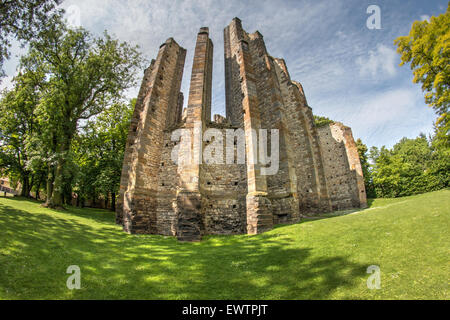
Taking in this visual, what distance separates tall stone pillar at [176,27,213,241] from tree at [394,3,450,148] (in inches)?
520

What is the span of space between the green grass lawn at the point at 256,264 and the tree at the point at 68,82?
9242 millimetres

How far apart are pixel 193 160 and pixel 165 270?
5438mm

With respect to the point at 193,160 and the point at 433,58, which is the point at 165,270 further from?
the point at 433,58

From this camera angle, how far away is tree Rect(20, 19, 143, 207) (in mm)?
13836

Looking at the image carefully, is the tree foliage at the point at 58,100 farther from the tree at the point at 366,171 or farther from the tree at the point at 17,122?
the tree at the point at 366,171

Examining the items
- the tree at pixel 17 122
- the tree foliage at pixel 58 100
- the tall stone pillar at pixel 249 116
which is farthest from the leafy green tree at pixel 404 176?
the tree at pixel 17 122

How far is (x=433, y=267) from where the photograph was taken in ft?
12.0

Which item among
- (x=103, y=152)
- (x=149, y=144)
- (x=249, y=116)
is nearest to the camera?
(x=249, y=116)

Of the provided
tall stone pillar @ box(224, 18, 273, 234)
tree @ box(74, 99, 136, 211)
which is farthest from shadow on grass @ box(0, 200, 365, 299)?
tree @ box(74, 99, 136, 211)

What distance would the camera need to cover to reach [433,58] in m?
11.3

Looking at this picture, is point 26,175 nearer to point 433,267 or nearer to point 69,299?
point 69,299

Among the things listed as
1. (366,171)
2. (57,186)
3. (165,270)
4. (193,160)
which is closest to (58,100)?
(57,186)

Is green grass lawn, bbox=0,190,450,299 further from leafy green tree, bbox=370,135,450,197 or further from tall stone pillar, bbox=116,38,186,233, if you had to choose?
leafy green tree, bbox=370,135,450,197
